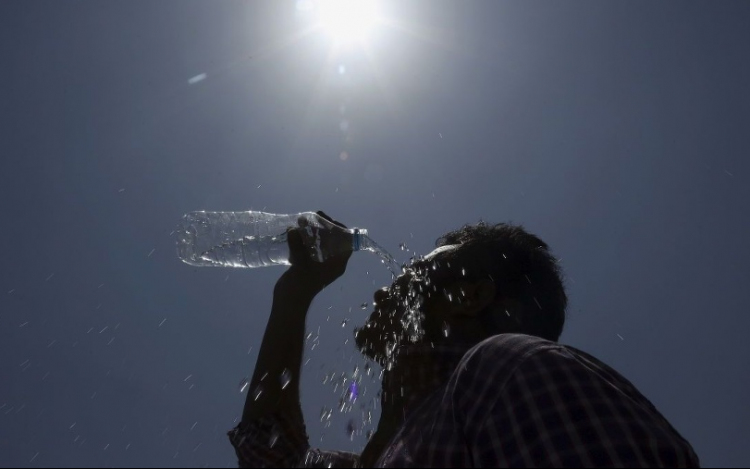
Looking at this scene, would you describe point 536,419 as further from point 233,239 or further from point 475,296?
point 233,239

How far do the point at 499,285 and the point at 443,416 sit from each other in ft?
3.56

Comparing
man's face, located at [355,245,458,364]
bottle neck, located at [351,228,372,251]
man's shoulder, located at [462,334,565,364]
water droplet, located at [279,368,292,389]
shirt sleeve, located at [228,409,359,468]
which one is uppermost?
bottle neck, located at [351,228,372,251]

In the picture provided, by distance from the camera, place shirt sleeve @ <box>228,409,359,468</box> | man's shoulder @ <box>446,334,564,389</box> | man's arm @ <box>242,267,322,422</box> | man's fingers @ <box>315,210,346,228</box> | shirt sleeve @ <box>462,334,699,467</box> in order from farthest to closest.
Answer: man's fingers @ <box>315,210,346,228</box>
man's arm @ <box>242,267,322,422</box>
shirt sleeve @ <box>228,409,359,468</box>
man's shoulder @ <box>446,334,564,389</box>
shirt sleeve @ <box>462,334,699,467</box>

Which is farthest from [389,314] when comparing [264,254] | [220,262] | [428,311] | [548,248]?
[220,262]

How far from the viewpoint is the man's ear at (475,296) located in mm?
2625

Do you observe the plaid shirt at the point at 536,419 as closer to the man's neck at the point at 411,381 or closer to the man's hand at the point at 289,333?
the man's neck at the point at 411,381

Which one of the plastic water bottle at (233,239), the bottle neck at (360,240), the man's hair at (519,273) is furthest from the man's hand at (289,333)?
the plastic water bottle at (233,239)

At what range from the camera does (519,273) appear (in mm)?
2799

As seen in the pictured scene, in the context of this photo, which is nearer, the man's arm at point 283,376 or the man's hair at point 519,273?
the man's hair at point 519,273

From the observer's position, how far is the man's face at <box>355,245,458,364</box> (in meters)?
2.75

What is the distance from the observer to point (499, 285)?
2.70 metres

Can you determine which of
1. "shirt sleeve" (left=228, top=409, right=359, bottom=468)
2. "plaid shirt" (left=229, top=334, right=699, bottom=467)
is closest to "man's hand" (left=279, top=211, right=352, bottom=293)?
"shirt sleeve" (left=228, top=409, right=359, bottom=468)

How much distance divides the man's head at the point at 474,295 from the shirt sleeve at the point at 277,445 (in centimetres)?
58

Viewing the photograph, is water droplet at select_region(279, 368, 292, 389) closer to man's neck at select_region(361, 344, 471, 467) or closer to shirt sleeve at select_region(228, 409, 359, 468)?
shirt sleeve at select_region(228, 409, 359, 468)
